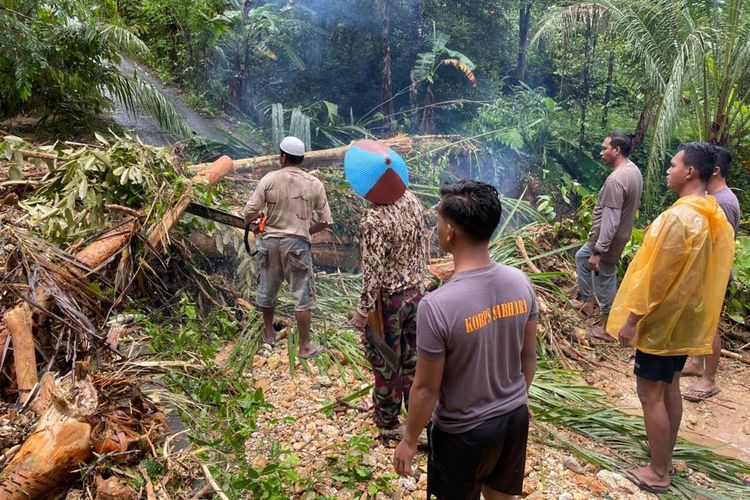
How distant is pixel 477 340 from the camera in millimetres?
1932

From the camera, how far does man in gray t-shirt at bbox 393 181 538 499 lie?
75.2 inches

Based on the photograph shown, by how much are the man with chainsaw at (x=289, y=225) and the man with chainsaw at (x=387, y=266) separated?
1.12 m

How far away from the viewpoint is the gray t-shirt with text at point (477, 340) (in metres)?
1.89

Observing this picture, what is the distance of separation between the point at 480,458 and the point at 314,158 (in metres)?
6.10

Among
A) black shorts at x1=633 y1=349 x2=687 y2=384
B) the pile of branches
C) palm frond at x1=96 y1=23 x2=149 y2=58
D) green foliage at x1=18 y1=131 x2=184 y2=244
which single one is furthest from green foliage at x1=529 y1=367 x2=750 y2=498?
palm frond at x1=96 y1=23 x2=149 y2=58

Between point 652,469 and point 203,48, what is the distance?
11421mm

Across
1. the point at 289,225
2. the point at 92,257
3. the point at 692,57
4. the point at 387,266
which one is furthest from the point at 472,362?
the point at 692,57

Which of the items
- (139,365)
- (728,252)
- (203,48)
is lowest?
(139,365)

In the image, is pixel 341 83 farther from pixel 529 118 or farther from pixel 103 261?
pixel 103 261

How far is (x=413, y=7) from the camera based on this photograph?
450 inches

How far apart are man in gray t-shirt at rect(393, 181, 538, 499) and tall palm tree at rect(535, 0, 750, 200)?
592cm

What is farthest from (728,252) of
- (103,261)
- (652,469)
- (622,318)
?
(103,261)

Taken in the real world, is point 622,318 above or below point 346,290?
above

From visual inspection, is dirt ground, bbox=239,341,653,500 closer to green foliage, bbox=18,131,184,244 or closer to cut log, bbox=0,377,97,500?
cut log, bbox=0,377,97,500
